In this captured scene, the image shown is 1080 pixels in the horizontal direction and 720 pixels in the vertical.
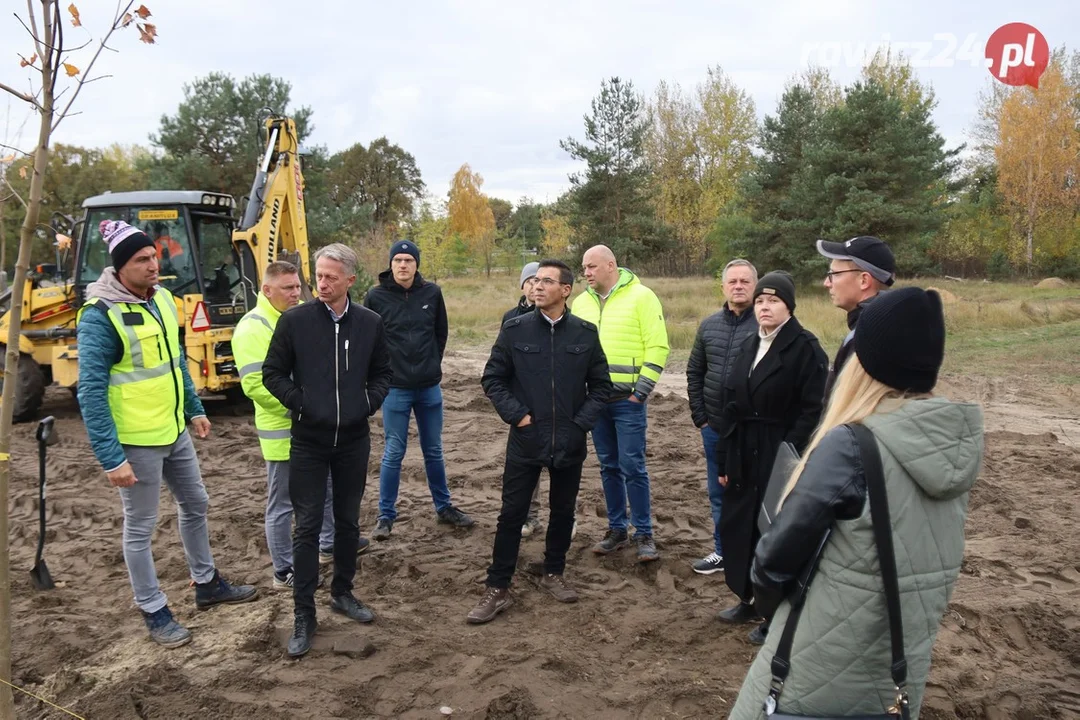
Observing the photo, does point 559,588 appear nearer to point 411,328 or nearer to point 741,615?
point 741,615

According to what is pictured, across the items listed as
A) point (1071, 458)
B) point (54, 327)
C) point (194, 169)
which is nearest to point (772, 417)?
point (1071, 458)

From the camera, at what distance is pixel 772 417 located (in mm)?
3824

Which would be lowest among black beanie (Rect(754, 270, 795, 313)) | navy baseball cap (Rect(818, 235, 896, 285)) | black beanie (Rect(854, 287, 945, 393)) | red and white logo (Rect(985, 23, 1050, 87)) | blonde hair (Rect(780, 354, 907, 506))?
blonde hair (Rect(780, 354, 907, 506))

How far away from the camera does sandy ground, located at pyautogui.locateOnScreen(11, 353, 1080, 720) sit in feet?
10.8

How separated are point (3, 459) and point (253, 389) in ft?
5.87

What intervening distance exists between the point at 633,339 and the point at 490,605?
1911 millimetres

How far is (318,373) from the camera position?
3.79 meters

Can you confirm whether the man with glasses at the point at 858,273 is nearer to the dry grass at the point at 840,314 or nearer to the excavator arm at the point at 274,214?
the excavator arm at the point at 274,214

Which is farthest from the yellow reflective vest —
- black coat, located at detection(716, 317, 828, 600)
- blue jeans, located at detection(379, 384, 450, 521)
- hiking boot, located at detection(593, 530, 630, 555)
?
black coat, located at detection(716, 317, 828, 600)

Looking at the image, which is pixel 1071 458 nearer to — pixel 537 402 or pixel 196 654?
pixel 537 402

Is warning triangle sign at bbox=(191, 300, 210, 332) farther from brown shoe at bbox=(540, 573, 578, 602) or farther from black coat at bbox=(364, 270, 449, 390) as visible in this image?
brown shoe at bbox=(540, 573, 578, 602)

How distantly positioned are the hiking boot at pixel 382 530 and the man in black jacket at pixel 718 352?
2.38m

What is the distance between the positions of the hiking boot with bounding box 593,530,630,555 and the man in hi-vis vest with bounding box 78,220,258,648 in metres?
2.54

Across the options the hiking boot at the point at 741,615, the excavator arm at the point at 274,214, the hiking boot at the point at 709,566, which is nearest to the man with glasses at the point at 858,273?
the hiking boot at the point at 741,615
